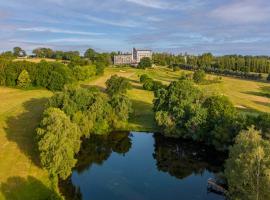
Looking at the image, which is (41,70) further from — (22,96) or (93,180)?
(93,180)

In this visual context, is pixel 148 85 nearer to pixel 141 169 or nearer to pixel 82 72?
pixel 82 72

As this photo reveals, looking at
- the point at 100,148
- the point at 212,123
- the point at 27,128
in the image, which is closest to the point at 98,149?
the point at 100,148

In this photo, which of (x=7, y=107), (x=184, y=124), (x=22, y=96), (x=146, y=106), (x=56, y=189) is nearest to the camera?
(x=56, y=189)

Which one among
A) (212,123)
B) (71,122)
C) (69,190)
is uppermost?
(71,122)

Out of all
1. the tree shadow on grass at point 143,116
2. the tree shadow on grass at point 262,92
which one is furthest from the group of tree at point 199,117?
the tree shadow on grass at point 262,92

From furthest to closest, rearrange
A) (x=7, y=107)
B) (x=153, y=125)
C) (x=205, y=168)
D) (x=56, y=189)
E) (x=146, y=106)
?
(x=146, y=106), (x=7, y=107), (x=153, y=125), (x=205, y=168), (x=56, y=189)

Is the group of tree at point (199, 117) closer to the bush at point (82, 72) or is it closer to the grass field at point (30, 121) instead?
the grass field at point (30, 121)

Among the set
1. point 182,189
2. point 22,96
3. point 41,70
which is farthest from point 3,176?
point 41,70

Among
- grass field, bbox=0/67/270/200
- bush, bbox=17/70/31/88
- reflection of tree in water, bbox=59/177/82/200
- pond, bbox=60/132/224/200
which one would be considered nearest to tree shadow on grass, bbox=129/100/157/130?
grass field, bbox=0/67/270/200
